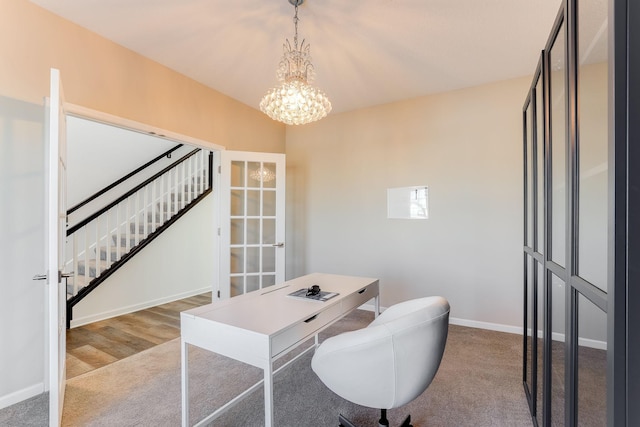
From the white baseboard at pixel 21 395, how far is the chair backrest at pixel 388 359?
215 centimetres

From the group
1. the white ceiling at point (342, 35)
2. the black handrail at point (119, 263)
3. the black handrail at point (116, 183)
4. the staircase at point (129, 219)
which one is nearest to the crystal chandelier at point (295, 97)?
the white ceiling at point (342, 35)

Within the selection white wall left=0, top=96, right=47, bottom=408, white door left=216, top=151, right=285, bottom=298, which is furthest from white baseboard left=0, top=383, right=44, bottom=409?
white door left=216, top=151, right=285, bottom=298

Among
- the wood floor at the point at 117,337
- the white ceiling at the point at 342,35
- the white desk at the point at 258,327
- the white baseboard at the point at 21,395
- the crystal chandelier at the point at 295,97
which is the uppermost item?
the white ceiling at the point at 342,35

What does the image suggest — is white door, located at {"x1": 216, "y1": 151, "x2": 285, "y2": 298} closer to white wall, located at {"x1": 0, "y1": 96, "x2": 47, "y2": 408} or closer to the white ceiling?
the white ceiling

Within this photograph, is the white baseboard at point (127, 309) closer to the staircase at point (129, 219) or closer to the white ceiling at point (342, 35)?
the staircase at point (129, 219)

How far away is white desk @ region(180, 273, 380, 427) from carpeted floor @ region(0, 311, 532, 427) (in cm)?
27

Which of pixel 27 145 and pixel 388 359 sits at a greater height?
pixel 27 145

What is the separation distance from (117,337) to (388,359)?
121 inches

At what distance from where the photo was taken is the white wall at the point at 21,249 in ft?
6.65

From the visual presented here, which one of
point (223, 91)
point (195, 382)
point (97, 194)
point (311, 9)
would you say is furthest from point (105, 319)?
point (311, 9)

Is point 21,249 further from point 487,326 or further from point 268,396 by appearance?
point 487,326

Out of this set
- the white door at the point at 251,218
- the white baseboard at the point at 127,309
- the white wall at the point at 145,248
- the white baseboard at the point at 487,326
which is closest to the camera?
the white baseboard at the point at 487,326

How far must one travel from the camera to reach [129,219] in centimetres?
424

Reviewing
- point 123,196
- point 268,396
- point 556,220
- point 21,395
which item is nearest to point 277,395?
point 268,396
